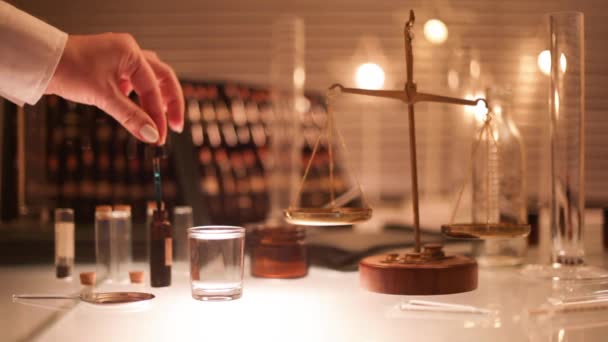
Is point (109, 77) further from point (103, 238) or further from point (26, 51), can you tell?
point (103, 238)

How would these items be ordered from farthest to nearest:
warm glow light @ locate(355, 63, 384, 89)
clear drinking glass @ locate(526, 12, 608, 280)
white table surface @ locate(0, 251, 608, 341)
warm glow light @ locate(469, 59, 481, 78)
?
1. warm glow light @ locate(355, 63, 384, 89)
2. warm glow light @ locate(469, 59, 481, 78)
3. clear drinking glass @ locate(526, 12, 608, 280)
4. white table surface @ locate(0, 251, 608, 341)

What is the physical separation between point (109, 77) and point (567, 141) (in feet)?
2.66

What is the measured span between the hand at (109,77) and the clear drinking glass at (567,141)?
715 mm

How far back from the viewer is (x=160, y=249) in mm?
1275

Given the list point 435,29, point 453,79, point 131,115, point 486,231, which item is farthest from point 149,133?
point 453,79

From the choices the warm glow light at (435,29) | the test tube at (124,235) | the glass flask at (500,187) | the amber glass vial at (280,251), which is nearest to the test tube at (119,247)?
the test tube at (124,235)

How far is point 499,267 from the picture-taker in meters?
1.55

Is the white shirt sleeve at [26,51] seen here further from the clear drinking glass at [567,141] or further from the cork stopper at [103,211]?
the clear drinking glass at [567,141]

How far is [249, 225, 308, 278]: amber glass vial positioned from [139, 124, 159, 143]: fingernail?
26 centimetres

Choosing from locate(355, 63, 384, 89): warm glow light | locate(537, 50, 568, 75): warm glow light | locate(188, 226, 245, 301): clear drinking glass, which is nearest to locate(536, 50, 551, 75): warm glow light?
locate(537, 50, 568, 75): warm glow light

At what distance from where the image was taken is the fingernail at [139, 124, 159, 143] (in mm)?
1257

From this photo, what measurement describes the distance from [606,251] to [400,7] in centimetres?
218

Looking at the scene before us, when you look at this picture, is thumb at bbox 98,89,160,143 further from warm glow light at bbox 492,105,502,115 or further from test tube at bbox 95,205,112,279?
warm glow light at bbox 492,105,502,115

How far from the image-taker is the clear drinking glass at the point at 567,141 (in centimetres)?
136
